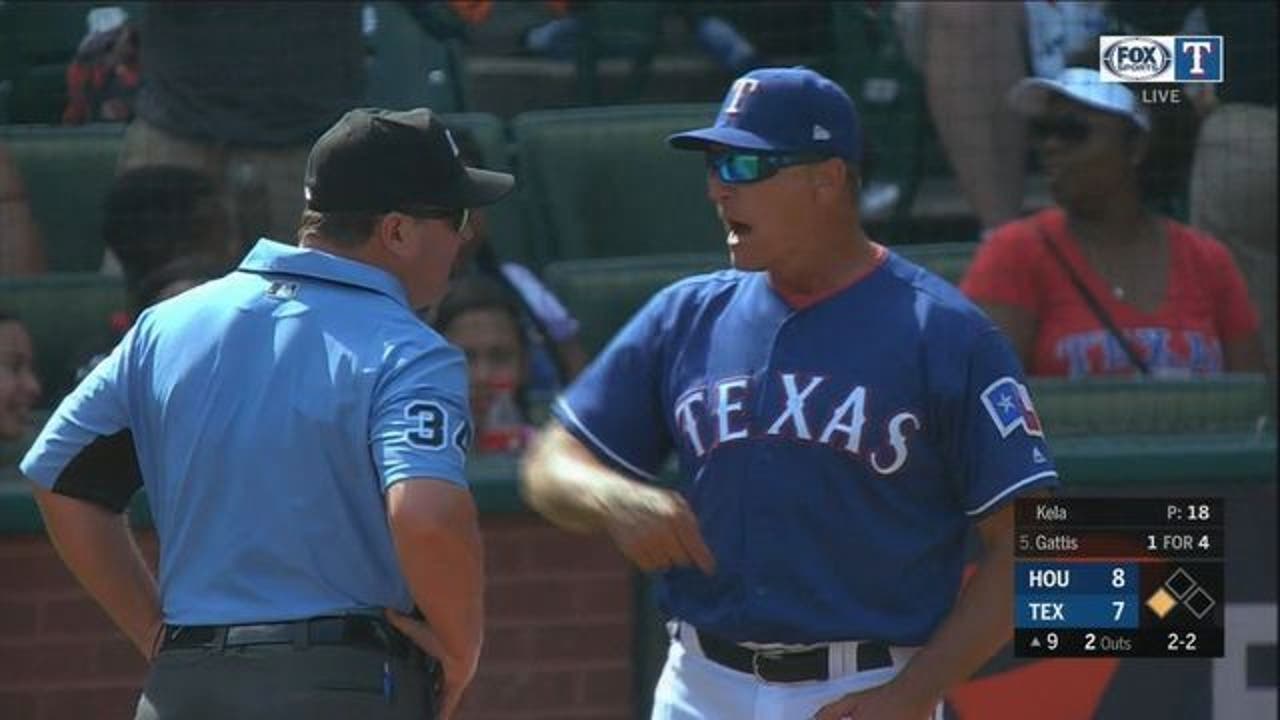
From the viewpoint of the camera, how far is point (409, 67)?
6.25 meters

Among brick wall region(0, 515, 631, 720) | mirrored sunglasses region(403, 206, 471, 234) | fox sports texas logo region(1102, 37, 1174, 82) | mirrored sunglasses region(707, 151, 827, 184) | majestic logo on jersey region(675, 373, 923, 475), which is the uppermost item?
mirrored sunglasses region(403, 206, 471, 234)

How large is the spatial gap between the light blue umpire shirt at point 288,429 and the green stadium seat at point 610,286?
2253mm

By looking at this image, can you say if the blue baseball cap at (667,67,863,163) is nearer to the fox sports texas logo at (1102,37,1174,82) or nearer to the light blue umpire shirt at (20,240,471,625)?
the light blue umpire shirt at (20,240,471,625)

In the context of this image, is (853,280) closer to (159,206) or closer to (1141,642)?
(1141,642)

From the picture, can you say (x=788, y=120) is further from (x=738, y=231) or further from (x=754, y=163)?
(x=738, y=231)

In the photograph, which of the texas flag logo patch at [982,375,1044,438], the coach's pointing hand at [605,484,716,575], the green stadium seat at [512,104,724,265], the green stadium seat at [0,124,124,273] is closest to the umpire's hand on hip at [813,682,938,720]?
the coach's pointing hand at [605,484,716,575]

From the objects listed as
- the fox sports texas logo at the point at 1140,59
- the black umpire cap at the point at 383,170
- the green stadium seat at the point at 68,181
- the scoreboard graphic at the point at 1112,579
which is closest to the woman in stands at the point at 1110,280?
the fox sports texas logo at the point at 1140,59

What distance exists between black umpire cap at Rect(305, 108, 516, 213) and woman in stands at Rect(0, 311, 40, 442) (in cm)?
210

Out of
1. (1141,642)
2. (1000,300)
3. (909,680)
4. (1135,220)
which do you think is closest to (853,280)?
(909,680)

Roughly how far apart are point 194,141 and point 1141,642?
104 inches

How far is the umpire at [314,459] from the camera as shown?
137 inches

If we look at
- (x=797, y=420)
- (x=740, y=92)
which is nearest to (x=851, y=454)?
(x=797, y=420)

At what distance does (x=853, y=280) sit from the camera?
398 cm

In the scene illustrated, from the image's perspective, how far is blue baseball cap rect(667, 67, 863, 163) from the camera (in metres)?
3.98
